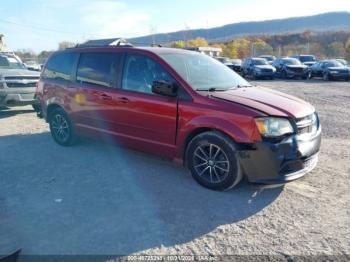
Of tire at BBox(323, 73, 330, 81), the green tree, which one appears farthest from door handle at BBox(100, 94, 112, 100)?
the green tree

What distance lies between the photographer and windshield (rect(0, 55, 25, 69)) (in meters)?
11.2

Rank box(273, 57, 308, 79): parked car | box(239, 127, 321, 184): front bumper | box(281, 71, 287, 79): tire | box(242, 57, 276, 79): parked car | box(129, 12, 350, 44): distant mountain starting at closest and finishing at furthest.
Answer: box(239, 127, 321, 184): front bumper, box(242, 57, 276, 79): parked car, box(273, 57, 308, 79): parked car, box(281, 71, 287, 79): tire, box(129, 12, 350, 44): distant mountain

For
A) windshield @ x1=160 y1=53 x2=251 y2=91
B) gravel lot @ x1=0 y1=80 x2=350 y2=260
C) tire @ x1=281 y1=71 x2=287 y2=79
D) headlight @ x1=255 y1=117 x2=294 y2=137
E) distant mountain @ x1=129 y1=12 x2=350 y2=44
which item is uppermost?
distant mountain @ x1=129 y1=12 x2=350 y2=44

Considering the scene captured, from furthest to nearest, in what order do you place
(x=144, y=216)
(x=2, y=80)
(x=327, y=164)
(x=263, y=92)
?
1. (x=2, y=80)
2. (x=327, y=164)
3. (x=263, y=92)
4. (x=144, y=216)

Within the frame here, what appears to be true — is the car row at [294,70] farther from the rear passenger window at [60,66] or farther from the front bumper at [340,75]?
the rear passenger window at [60,66]

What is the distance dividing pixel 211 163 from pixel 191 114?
693mm

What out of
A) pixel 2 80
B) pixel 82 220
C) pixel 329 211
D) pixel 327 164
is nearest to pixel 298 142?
pixel 329 211

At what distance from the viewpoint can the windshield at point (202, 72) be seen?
4953 millimetres

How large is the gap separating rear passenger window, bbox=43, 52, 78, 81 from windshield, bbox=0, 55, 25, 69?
16.5ft

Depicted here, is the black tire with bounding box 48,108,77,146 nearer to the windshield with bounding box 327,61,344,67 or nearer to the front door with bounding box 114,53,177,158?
the front door with bounding box 114,53,177,158

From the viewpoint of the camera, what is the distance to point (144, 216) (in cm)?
390

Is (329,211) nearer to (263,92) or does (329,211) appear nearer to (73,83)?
(263,92)

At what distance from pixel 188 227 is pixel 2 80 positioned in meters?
7.86

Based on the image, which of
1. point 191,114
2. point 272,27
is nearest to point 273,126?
point 191,114
